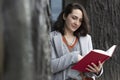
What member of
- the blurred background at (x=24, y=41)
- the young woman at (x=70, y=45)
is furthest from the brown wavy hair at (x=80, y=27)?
the blurred background at (x=24, y=41)

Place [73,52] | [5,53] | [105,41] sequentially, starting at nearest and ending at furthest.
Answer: [5,53] < [73,52] < [105,41]

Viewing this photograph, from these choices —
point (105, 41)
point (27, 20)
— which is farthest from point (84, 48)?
point (27, 20)

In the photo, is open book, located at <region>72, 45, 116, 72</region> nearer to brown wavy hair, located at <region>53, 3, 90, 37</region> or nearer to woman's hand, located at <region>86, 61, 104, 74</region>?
woman's hand, located at <region>86, 61, 104, 74</region>

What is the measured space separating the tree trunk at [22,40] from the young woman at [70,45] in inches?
113

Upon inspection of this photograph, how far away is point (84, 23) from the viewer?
4.18 meters

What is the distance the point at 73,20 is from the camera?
13.6 feet

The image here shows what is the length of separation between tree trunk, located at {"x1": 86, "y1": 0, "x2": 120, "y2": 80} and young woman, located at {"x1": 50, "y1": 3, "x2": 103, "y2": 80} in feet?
7.71

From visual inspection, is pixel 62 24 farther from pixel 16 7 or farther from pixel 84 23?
pixel 16 7

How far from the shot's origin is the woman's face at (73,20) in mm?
4125

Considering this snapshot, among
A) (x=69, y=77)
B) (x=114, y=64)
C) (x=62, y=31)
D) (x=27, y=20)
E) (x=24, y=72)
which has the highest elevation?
(x=27, y=20)

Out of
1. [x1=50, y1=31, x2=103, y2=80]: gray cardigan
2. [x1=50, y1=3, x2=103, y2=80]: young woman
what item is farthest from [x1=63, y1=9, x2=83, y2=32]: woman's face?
[x1=50, y1=31, x2=103, y2=80]: gray cardigan

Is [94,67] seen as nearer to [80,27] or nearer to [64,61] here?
[64,61]

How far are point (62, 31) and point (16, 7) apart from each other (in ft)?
10.3

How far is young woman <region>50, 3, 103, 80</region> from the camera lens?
3980 mm
